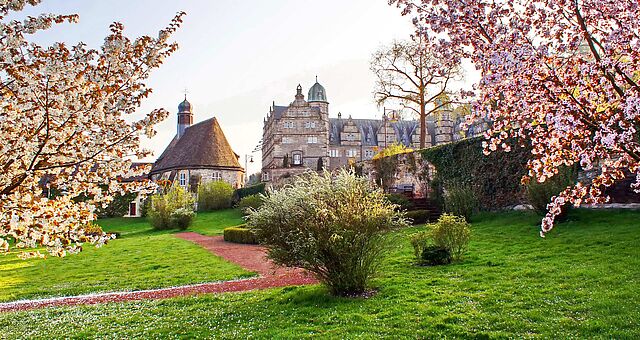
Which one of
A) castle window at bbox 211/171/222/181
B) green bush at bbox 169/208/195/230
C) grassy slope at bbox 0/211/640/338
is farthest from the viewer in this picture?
castle window at bbox 211/171/222/181

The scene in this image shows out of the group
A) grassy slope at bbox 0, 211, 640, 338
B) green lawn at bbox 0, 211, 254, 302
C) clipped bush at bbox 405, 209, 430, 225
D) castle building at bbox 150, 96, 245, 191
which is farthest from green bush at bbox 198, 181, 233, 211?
grassy slope at bbox 0, 211, 640, 338

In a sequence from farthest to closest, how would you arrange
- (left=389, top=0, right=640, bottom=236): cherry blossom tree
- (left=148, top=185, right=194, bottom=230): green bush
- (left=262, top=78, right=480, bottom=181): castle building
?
(left=262, top=78, right=480, bottom=181): castle building < (left=148, top=185, right=194, bottom=230): green bush < (left=389, top=0, right=640, bottom=236): cherry blossom tree

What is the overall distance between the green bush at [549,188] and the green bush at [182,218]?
21246 millimetres

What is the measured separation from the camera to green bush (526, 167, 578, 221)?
15.1 metres

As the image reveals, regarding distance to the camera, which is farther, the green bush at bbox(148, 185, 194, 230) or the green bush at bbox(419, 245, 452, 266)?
the green bush at bbox(148, 185, 194, 230)

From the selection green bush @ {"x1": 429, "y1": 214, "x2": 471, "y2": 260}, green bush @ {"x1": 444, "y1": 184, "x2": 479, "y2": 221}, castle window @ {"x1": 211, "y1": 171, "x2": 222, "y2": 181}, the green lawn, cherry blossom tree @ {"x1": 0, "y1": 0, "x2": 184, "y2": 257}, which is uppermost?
castle window @ {"x1": 211, "y1": 171, "x2": 222, "y2": 181}

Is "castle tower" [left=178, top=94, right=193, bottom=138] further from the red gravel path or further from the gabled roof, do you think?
the red gravel path

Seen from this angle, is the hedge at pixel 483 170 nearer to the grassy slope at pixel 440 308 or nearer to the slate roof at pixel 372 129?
the grassy slope at pixel 440 308

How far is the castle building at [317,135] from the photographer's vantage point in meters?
54.0

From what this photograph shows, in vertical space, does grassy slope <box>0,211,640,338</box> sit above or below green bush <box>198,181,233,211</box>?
below

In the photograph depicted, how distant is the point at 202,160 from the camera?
48.0 m

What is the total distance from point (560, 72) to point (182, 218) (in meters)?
28.8

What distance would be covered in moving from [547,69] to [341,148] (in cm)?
6371

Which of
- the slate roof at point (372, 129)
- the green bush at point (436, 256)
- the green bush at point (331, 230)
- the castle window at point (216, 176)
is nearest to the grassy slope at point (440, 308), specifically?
the green bush at point (436, 256)
